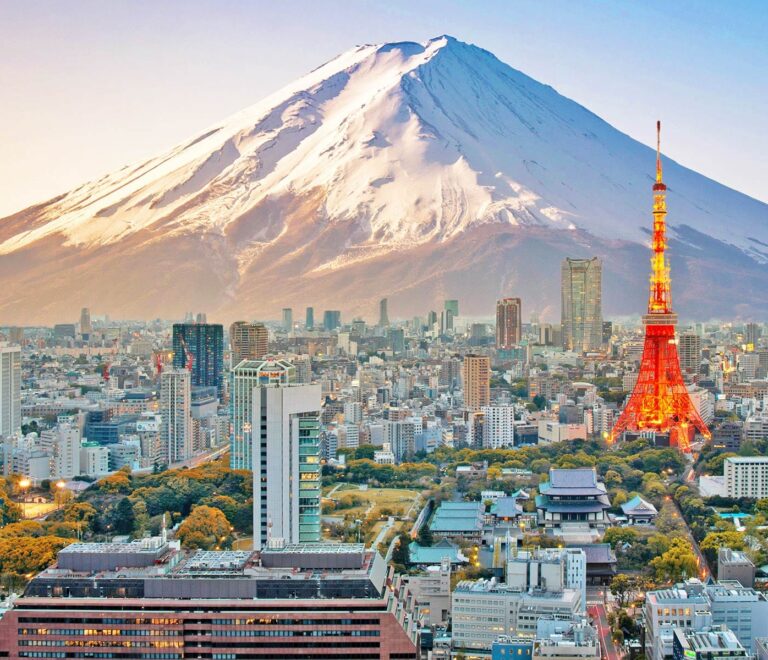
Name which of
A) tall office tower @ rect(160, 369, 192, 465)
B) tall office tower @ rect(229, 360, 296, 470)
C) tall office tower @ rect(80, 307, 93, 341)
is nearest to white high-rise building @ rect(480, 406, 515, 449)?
tall office tower @ rect(160, 369, 192, 465)

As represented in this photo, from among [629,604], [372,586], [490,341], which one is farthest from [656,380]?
[490,341]

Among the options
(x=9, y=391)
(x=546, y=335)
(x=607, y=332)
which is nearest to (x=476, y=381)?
(x=9, y=391)

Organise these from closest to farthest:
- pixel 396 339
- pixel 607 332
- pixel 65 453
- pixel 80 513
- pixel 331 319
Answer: pixel 80 513 → pixel 65 453 → pixel 607 332 → pixel 396 339 → pixel 331 319

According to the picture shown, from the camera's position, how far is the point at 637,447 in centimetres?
2620

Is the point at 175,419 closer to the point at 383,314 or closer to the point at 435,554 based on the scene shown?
the point at 435,554

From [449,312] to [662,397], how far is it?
2362cm

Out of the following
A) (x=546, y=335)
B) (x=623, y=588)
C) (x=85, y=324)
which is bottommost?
(x=623, y=588)

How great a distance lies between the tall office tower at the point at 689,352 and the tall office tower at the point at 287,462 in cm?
2409

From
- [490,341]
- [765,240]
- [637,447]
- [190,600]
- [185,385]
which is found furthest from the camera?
[765,240]

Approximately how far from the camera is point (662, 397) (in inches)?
1062

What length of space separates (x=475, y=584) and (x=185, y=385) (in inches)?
629

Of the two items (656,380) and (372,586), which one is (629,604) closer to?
(372,586)

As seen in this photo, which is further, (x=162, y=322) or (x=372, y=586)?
(x=162, y=322)

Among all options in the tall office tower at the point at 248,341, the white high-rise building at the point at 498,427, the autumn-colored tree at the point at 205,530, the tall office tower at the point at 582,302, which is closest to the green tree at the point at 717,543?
the autumn-colored tree at the point at 205,530
